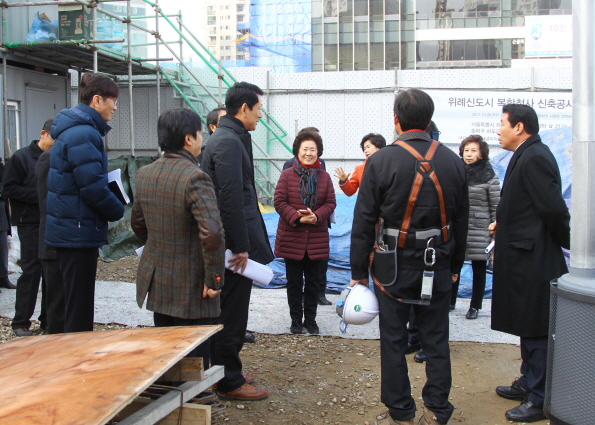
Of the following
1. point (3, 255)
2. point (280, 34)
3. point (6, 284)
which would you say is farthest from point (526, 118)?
point (280, 34)

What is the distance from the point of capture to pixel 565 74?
1095cm

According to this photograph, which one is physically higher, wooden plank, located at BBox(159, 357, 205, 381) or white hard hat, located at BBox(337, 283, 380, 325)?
white hard hat, located at BBox(337, 283, 380, 325)

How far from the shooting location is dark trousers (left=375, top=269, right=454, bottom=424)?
2.97m

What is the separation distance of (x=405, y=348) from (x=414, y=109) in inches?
52.3

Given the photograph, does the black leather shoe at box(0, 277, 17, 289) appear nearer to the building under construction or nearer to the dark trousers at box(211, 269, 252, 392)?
the building under construction

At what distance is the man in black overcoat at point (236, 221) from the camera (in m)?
3.41

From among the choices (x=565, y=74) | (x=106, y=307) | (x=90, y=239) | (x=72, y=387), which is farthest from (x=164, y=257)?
(x=565, y=74)

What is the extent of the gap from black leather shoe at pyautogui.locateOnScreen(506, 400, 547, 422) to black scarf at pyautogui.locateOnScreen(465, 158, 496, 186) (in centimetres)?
256

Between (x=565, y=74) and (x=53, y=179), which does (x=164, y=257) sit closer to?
(x=53, y=179)

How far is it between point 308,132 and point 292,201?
67 cm

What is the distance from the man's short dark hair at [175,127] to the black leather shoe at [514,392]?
2.67 m

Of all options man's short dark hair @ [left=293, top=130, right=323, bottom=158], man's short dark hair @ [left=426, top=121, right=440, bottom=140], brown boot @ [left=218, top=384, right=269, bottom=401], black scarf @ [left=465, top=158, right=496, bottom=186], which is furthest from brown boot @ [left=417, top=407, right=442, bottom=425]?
black scarf @ [left=465, top=158, right=496, bottom=186]

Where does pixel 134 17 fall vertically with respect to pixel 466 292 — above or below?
above

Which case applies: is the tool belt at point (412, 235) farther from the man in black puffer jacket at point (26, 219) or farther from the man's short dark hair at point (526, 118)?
the man in black puffer jacket at point (26, 219)
